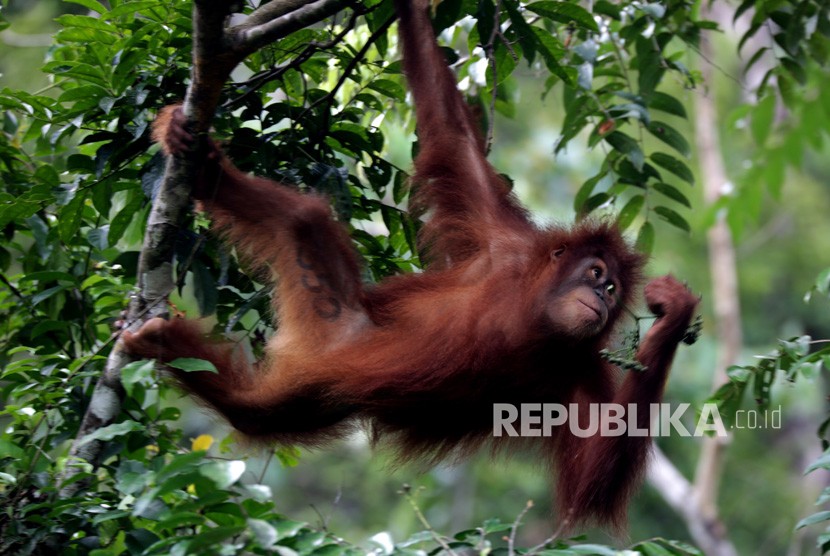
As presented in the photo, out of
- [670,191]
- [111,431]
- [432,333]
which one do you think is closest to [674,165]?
[670,191]

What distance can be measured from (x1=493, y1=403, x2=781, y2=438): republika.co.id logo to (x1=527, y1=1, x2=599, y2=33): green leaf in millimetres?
1638

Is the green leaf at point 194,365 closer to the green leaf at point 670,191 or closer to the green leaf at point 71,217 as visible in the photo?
the green leaf at point 71,217

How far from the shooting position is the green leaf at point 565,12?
4.15 metres

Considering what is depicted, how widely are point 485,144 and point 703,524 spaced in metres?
7.67

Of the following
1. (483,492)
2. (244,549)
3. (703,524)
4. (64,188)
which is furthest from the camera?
(483,492)

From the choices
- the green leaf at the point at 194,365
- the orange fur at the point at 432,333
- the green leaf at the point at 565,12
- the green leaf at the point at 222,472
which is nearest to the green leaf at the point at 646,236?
the orange fur at the point at 432,333

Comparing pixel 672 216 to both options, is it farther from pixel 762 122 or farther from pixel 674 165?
pixel 762 122

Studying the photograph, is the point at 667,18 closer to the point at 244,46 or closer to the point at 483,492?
the point at 244,46

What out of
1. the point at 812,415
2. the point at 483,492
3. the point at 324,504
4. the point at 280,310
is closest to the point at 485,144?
the point at 280,310

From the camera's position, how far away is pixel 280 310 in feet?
13.5

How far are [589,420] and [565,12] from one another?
5.83ft

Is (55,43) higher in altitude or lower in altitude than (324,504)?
higher

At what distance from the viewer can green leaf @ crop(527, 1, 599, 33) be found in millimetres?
4149

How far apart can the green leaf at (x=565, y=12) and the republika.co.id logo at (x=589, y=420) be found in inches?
64.5
